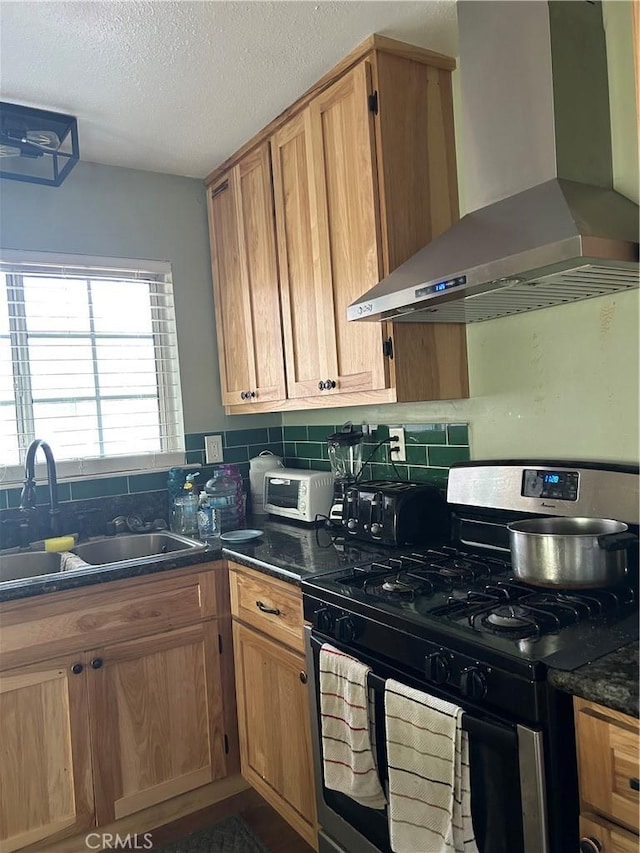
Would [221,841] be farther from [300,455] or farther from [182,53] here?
[182,53]

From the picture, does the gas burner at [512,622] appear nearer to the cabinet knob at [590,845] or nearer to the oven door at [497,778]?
the oven door at [497,778]

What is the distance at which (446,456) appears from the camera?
85.6 inches

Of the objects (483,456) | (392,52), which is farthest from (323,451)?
(392,52)

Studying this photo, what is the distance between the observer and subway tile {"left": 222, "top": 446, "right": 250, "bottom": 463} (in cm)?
295

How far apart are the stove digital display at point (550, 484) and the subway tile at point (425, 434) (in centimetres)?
42

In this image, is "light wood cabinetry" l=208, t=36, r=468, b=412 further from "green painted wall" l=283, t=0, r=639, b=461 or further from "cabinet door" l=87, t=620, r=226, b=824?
"cabinet door" l=87, t=620, r=226, b=824

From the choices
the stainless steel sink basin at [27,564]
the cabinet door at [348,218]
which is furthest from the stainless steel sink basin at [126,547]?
the cabinet door at [348,218]

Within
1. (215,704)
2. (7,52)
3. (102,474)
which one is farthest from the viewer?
(102,474)

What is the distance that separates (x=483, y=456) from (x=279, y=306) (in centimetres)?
96

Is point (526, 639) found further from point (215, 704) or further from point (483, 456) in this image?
point (215, 704)

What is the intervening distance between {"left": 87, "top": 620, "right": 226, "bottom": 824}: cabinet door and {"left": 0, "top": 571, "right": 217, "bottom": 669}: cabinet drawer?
0.17 ft

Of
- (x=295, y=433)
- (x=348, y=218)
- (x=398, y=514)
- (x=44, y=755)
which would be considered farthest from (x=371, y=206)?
(x=44, y=755)

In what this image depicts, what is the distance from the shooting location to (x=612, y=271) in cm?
140

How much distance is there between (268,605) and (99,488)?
1022mm
